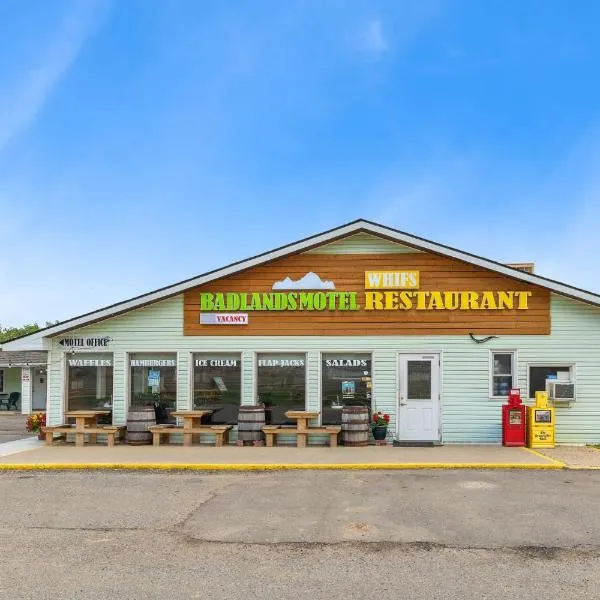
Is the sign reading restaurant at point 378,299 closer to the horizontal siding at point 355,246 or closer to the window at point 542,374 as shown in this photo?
the horizontal siding at point 355,246

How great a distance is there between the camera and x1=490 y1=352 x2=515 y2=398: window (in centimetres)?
1437

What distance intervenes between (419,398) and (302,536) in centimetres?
782

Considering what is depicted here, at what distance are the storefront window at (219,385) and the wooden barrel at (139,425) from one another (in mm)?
1180

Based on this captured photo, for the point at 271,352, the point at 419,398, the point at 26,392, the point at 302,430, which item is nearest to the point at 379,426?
the point at 419,398

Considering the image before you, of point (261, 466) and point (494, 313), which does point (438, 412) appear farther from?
point (261, 466)

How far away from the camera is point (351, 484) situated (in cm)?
1001

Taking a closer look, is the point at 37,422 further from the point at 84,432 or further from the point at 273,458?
the point at 273,458

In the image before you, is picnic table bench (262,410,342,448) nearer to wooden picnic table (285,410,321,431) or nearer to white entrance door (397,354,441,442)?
wooden picnic table (285,410,321,431)

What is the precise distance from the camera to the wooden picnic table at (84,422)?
14.2 m

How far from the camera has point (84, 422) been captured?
47.2 ft

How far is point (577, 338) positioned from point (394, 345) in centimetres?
413

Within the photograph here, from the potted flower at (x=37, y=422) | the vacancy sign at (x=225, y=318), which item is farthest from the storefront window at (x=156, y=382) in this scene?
the potted flower at (x=37, y=422)

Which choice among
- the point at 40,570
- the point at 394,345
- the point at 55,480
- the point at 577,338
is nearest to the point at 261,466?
the point at 55,480

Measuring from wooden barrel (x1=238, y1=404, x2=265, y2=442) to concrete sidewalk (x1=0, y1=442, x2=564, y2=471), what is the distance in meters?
0.35
